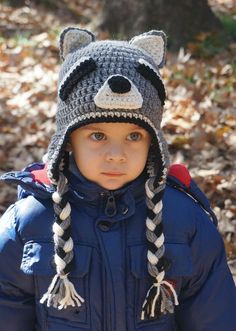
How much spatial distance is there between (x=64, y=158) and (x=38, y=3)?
924cm

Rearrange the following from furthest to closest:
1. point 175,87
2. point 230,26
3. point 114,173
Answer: point 230,26 < point 175,87 < point 114,173

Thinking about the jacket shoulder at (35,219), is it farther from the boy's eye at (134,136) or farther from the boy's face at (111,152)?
the boy's eye at (134,136)

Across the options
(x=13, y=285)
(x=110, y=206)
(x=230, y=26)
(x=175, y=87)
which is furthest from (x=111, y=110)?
(x=230, y=26)

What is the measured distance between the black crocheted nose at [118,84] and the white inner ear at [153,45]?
321 millimetres

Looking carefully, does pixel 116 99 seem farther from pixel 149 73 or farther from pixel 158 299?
pixel 158 299

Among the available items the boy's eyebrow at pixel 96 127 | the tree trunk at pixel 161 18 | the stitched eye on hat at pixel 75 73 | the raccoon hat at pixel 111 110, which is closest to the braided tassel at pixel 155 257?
the raccoon hat at pixel 111 110

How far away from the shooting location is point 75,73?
2535mm

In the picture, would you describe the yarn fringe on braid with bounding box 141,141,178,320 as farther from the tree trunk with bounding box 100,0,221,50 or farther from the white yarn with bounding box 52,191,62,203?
the tree trunk with bounding box 100,0,221,50

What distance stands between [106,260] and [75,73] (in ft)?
2.20

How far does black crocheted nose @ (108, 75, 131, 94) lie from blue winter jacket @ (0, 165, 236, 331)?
0.38 m

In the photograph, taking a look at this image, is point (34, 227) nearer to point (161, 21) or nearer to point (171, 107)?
point (171, 107)

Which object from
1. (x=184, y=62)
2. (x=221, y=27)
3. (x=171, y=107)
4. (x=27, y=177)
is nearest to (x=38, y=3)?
(x=221, y=27)

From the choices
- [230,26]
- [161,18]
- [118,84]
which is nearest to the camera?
[118,84]

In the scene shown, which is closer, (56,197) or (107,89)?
(107,89)
